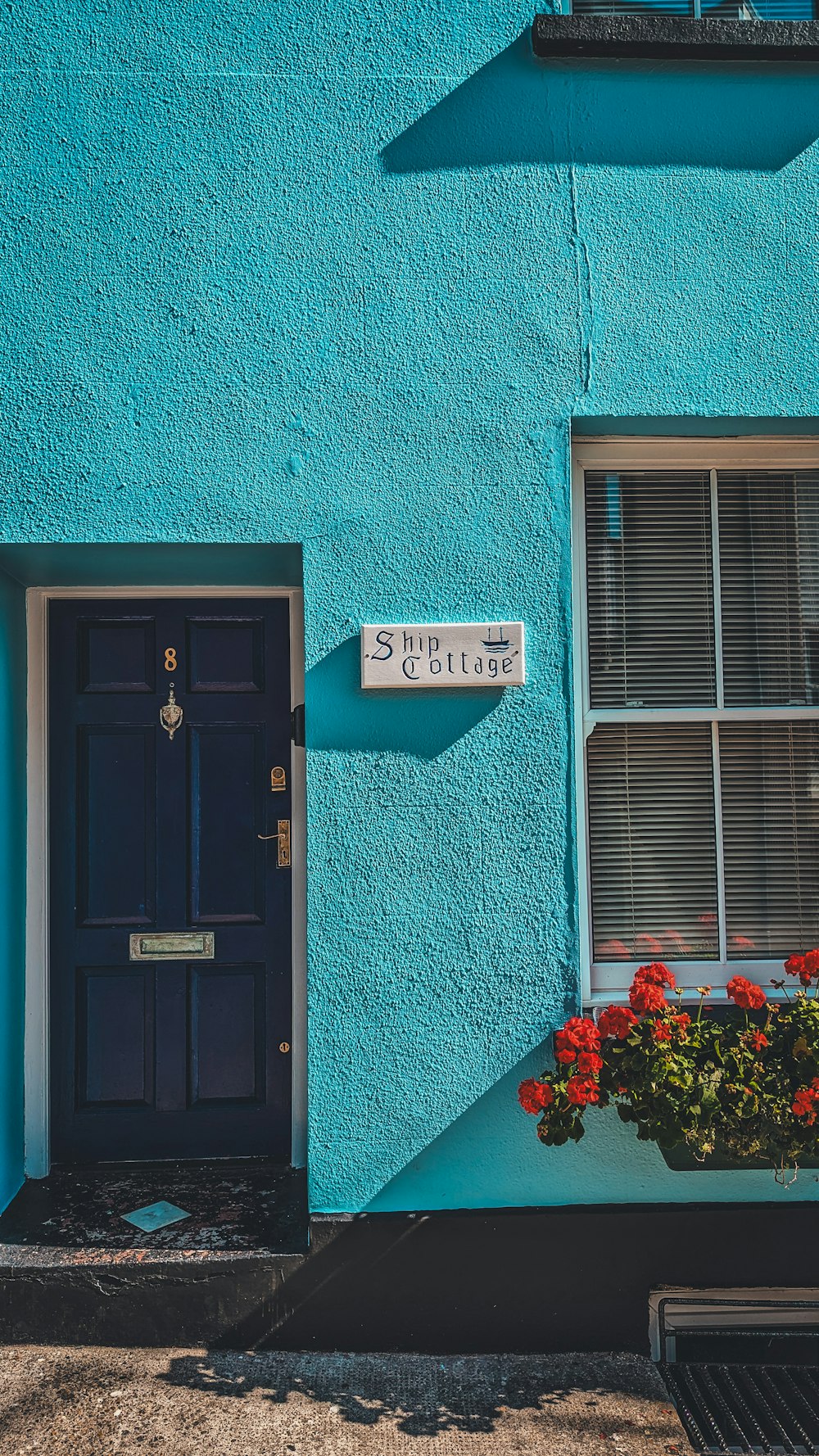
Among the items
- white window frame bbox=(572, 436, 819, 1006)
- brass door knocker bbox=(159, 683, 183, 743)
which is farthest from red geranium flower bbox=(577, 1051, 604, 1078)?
brass door knocker bbox=(159, 683, 183, 743)

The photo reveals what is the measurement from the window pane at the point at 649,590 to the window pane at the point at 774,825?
26 cm

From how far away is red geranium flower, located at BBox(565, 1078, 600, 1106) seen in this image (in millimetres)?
2867

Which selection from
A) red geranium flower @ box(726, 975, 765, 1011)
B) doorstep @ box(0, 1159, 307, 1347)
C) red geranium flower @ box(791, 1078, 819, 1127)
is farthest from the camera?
doorstep @ box(0, 1159, 307, 1347)

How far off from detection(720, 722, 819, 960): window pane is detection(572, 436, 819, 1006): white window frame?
0.18 feet

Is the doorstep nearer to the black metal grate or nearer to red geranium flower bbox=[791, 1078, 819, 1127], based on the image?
the black metal grate

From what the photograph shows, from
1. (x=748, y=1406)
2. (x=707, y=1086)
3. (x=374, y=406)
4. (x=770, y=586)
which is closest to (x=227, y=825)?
(x=374, y=406)

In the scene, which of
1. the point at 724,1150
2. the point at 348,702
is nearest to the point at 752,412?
the point at 348,702

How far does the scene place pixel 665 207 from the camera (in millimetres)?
3291

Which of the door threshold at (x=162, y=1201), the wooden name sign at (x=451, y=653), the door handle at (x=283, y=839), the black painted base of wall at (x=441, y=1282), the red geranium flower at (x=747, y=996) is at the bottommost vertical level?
the black painted base of wall at (x=441, y=1282)

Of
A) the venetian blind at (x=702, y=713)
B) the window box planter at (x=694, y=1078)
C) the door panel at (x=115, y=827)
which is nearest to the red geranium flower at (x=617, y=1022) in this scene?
the window box planter at (x=694, y=1078)

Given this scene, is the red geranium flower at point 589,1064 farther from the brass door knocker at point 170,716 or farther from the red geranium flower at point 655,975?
the brass door knocker at point 170,716

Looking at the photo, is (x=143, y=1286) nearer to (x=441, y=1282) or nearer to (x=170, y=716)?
(x=441, y=1282)

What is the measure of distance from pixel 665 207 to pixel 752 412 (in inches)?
29.5

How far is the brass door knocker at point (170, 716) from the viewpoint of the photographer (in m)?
3.79
